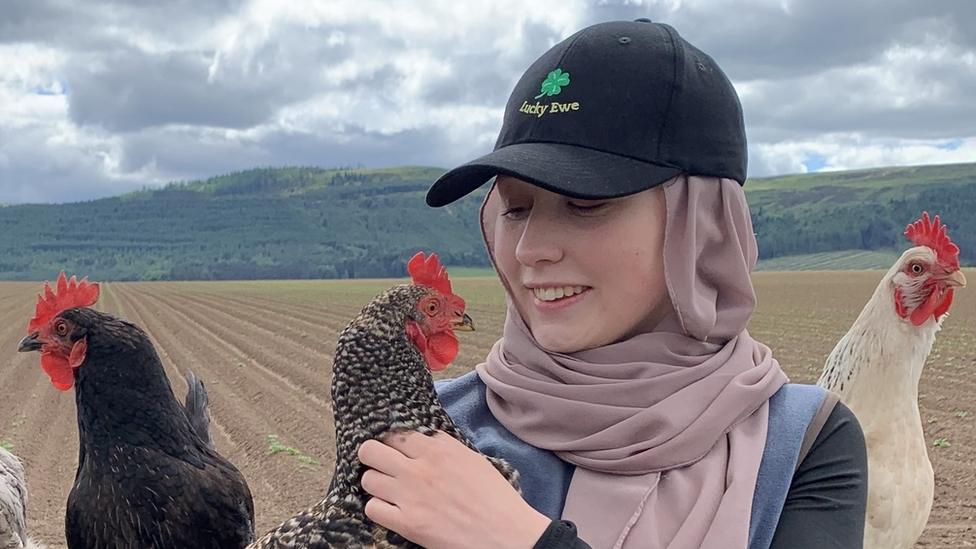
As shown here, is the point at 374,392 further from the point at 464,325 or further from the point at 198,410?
the point at 198,410

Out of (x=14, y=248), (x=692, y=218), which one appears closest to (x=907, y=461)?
(x=692, y=218)

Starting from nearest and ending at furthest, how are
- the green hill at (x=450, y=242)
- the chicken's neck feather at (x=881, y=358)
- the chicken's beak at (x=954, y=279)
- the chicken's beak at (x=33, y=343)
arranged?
the chicken's beak at (x=33, y=343) → the chicken's neck feather at (x=881, y=358) → the chicken's beak at (x=954, y=279) → the green hill at (x=450, y=242)

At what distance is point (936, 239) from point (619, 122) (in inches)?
151

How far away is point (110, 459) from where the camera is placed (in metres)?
3.48

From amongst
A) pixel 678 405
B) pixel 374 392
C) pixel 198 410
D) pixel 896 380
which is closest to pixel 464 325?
pixel 374 392

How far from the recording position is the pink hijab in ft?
6.18

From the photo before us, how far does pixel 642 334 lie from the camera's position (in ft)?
6.66

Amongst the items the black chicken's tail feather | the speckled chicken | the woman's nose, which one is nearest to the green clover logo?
the woman's nose

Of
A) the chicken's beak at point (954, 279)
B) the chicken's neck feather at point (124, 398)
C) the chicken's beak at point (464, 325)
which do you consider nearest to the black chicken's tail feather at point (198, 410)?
the chicken's neck feather at point (124, 398)

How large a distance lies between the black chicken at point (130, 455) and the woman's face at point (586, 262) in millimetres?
2049

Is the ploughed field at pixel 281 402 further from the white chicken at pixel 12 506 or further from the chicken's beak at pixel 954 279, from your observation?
the white chicken at pixel 12 506

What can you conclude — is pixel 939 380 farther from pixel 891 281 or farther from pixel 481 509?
pixel 481 509

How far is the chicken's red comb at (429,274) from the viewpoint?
7.70 ft

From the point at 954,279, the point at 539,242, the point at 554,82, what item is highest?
the point at 554,82
